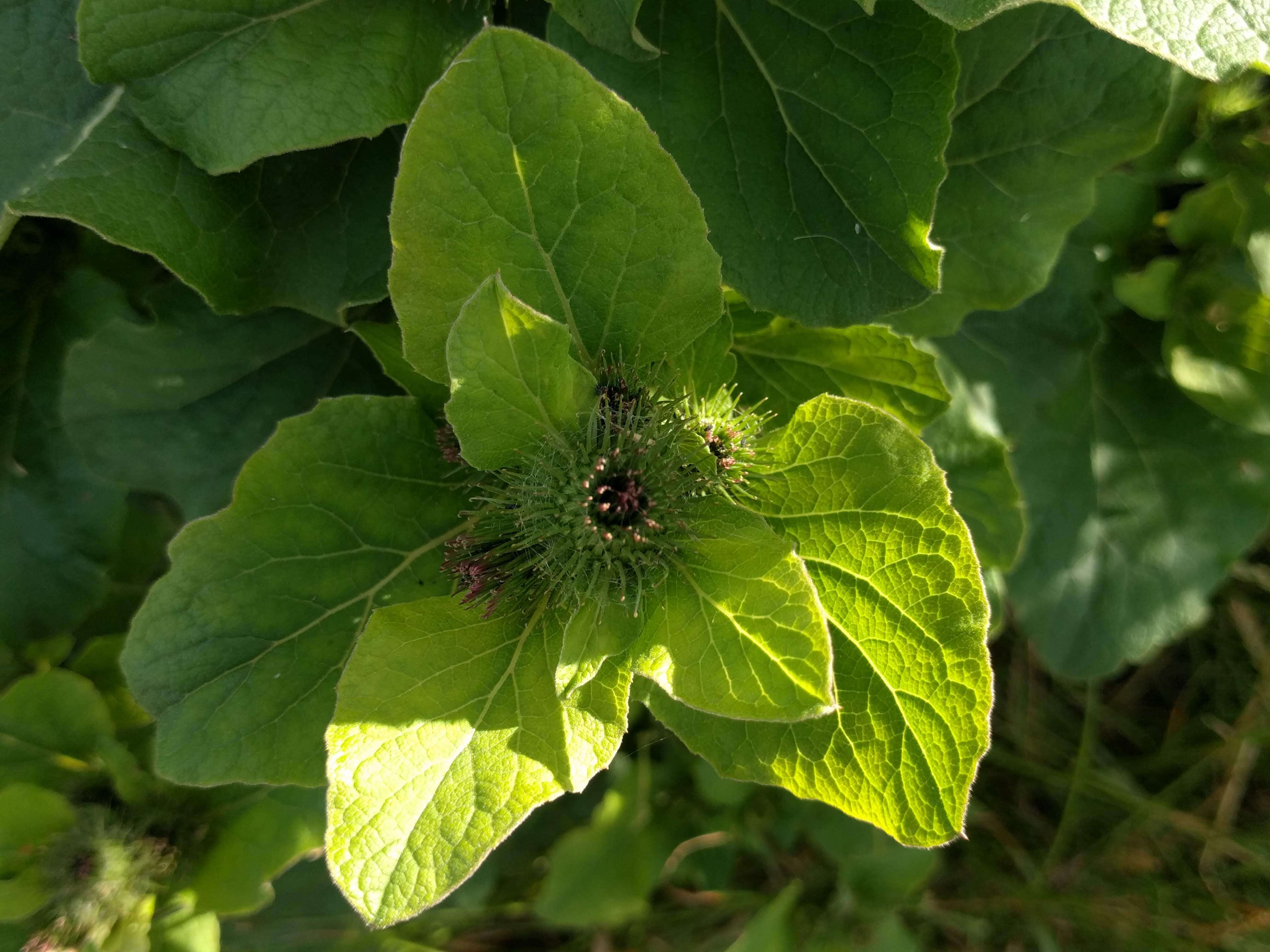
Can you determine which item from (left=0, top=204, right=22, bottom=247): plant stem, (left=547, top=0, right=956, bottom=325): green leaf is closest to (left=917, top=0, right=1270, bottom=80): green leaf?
(left=547, top=0, right=956, bottom=325): green leaf

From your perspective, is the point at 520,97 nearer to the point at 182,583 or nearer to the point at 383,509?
the point at 383,509

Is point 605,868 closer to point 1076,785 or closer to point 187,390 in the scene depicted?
point 1076,785

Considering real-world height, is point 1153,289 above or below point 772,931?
above

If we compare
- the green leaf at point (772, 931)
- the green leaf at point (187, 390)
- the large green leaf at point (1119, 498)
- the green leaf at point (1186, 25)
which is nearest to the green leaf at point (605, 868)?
the green leaf at point (772, 931)

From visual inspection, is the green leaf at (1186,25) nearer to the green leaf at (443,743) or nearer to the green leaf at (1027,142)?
the green leaf at (1027,142)

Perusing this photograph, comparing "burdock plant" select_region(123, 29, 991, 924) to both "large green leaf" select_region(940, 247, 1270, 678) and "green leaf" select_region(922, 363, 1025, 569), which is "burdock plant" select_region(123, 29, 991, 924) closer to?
Result: "green leaf" select_region(922, 363, 1025, 569)

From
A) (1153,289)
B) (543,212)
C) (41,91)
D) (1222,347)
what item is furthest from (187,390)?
(1222,347)
